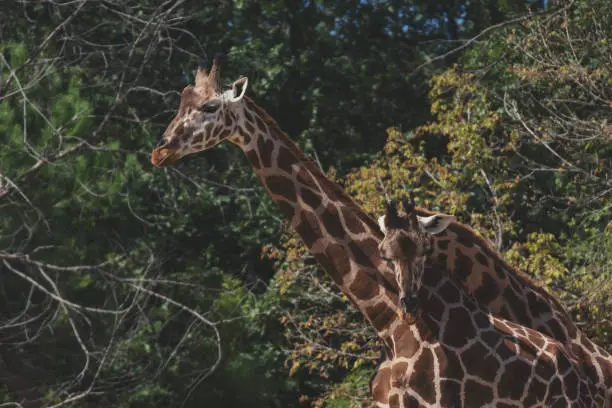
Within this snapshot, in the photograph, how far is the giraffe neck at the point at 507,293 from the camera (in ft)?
22.2

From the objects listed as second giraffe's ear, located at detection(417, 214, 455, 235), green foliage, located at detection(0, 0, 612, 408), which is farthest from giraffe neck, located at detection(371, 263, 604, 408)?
green foliage, located at detection(0, 0, 612, 408)

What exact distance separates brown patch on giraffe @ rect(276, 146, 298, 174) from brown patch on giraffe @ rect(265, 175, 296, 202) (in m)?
0.05

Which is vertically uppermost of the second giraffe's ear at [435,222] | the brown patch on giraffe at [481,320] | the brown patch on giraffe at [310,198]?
the second giraffe's ear at [435,222]

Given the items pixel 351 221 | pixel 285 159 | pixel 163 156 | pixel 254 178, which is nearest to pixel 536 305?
pixel 351 221

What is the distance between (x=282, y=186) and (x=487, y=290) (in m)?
1.36

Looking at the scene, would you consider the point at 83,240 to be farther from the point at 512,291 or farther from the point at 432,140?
the point at 512,291

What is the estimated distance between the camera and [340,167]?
15336 mm

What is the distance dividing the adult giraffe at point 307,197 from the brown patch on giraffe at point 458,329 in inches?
12.1

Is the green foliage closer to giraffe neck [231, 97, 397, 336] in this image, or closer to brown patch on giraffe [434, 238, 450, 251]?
brown patch on giraffe [434, 238, 450, 251]

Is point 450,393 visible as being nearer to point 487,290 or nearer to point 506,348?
point 506,348

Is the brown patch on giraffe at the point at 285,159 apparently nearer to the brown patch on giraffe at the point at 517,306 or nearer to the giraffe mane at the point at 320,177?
the giraffe mane at the point at 320,177

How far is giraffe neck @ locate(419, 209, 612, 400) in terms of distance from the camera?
6758 millimetres

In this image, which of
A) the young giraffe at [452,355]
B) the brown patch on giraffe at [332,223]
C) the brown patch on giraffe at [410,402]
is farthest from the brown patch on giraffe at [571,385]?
the brown patch on giraffe at [332,223]

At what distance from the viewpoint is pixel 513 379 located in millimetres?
6230
